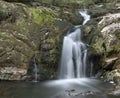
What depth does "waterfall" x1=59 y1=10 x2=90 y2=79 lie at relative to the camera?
1636cm

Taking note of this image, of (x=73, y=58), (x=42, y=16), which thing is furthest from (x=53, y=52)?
(x=42, y=16)

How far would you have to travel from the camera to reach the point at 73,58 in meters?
16.8

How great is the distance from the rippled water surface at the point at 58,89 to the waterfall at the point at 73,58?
2.45 ft

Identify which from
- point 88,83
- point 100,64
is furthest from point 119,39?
point 88,83

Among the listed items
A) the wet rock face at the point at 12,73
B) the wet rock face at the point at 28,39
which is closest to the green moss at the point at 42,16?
the wet rock face at the point at 28,39

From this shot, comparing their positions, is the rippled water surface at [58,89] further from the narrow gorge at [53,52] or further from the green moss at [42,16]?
the green moss at [42,16]

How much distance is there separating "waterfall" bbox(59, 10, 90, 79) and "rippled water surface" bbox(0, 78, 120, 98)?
745mm

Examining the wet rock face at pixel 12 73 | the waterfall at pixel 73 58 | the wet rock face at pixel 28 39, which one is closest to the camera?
the wet rock face at pixel 12 73

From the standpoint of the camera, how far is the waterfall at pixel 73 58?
1636 centimetres

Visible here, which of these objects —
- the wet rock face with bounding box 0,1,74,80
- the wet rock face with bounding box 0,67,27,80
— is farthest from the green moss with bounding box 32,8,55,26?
the wet rock face with bounding box 0,67,27,80

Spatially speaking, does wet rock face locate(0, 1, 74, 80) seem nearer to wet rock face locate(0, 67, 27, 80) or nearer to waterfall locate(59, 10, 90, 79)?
wet rock face locate(0, 67, 27, 80)

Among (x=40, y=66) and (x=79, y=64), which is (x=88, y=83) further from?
(x=40, y=66)

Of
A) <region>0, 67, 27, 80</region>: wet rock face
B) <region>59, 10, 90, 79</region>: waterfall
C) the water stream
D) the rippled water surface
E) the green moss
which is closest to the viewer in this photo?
the rippled water surface

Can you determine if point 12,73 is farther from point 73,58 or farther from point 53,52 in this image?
point 73,58
